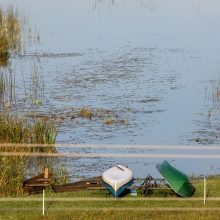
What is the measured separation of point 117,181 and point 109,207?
1.64ft

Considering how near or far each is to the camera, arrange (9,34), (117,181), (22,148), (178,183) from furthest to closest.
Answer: (9,34), (22,148), (178,183), (117,181)

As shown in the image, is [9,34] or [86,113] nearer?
[86,113]

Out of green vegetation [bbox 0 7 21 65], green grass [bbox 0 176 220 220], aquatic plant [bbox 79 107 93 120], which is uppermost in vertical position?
green vegetation [bbox 0 7 21 65]

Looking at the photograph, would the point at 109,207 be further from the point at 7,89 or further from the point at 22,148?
the point at 7,89

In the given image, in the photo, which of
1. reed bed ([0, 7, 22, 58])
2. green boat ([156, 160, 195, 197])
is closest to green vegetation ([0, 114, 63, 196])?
green boat ([156, 160, 195, 197])

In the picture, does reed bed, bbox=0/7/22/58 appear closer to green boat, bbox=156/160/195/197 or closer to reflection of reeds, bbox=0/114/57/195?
reflection of reeds, bbox=0/114/57/195

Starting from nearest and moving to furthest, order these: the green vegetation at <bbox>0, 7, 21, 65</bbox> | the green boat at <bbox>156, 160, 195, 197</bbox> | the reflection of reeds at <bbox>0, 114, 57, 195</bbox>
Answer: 1. the green boat at <bbox>156, 160, 195, 197</bbox>
2. the reflection of reeds at <bbox>0, 114, 57, 195</bbox>
3. the green vegetation at <bbox>0, 7, 21, 65</bbox>

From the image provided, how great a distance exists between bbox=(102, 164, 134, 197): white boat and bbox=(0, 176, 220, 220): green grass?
0.12 meters

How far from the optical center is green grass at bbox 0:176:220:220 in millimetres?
9555

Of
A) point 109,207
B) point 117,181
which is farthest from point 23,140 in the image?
point 109,207

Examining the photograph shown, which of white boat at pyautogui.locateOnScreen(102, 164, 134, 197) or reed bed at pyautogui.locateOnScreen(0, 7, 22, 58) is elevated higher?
reed bed at pyautogui.locateOnScreen(0, 7, 22, 58)

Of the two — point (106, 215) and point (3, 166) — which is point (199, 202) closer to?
point (106, 215)

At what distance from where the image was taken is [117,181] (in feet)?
34.4

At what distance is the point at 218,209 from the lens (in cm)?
985
